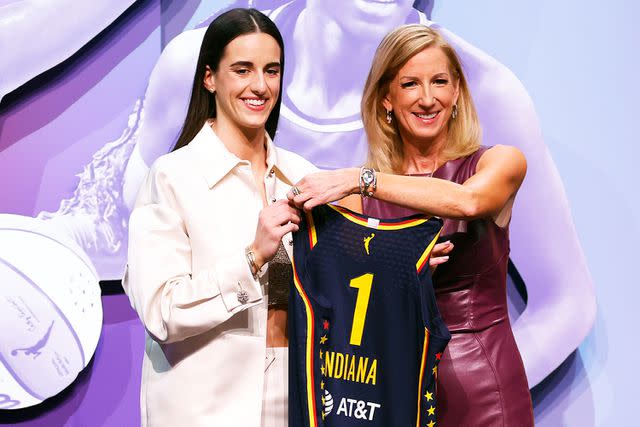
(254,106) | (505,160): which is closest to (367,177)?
(254,106)

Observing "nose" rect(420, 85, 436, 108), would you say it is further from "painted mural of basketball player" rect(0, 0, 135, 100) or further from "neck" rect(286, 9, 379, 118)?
"painted mural of basketball player" rect(0, 0, 135, 100)

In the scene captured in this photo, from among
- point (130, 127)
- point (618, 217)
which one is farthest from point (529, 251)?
point (130, 127)

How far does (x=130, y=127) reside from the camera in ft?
9.89

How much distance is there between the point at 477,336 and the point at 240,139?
804 millimetres

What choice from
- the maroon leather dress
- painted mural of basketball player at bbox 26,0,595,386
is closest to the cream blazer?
the maroon leather dress

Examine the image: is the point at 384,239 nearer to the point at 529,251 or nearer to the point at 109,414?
the point at 529,251

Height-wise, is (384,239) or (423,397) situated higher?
(384,239)

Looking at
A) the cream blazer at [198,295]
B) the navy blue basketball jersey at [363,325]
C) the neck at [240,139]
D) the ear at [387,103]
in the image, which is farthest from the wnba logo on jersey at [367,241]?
the ear at [387,103]

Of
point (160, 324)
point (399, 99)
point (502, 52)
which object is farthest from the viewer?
point (502, 52)

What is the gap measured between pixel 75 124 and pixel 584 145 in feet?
6.61

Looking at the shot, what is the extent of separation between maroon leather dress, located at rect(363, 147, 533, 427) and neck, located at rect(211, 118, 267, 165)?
549mm

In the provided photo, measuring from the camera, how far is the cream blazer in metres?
1.75

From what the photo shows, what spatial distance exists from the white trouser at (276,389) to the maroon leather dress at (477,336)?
16.0 inches

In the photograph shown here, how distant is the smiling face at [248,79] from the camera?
193cm
